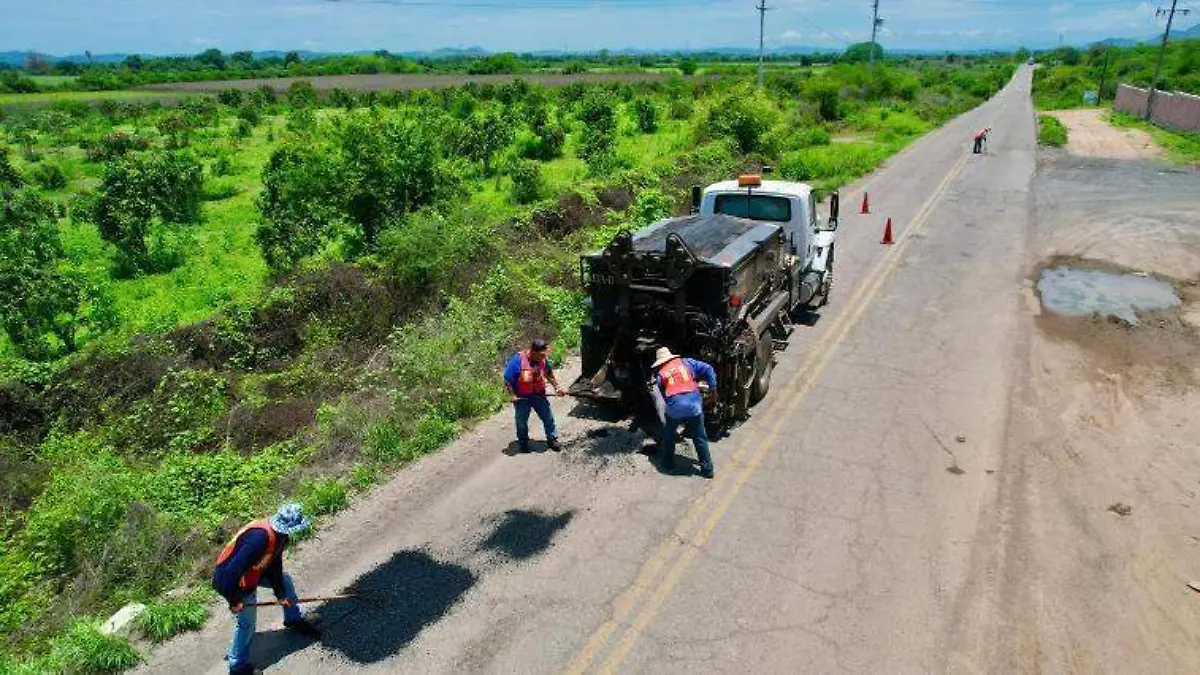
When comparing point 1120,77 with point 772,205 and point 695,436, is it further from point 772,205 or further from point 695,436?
point 695,436

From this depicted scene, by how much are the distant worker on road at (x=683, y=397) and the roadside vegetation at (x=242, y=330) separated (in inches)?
120

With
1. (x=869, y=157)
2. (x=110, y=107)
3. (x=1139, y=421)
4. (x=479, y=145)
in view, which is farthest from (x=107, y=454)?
(x=110, y=107)

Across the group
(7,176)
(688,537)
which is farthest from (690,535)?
(7,176)

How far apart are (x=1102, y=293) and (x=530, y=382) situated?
42.5ft

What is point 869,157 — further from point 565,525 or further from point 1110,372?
point 565,525

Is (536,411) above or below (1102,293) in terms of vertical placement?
above

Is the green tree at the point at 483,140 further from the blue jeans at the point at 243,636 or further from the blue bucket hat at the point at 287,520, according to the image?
the blue jeans at the point at 243,636

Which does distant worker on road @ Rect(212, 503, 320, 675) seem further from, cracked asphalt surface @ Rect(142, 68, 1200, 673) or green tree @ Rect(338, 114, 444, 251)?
green tree @ Rect(338, 114, 444, 251)

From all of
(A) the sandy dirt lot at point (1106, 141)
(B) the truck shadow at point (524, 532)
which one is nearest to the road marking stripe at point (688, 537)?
(B) the truck shadow at point (524, 532)

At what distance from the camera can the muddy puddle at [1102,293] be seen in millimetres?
14359

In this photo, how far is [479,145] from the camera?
30750mm

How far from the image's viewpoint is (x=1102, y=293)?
1542cm

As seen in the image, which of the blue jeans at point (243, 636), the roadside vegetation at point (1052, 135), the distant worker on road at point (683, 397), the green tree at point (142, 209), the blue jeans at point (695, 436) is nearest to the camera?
the blue jeans at point (243, 636)

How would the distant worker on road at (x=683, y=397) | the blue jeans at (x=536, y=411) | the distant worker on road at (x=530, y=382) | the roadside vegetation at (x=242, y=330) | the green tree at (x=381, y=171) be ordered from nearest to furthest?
1. the roadside vegetation at (x=242, y=330)
2. the distant worker on road at (x=683, y=397)
3. the distant worker on road at (x=530, y=382)
4. the blue jeans at (x=536, y=411)
5. the green tree at (x=381, y=171)
